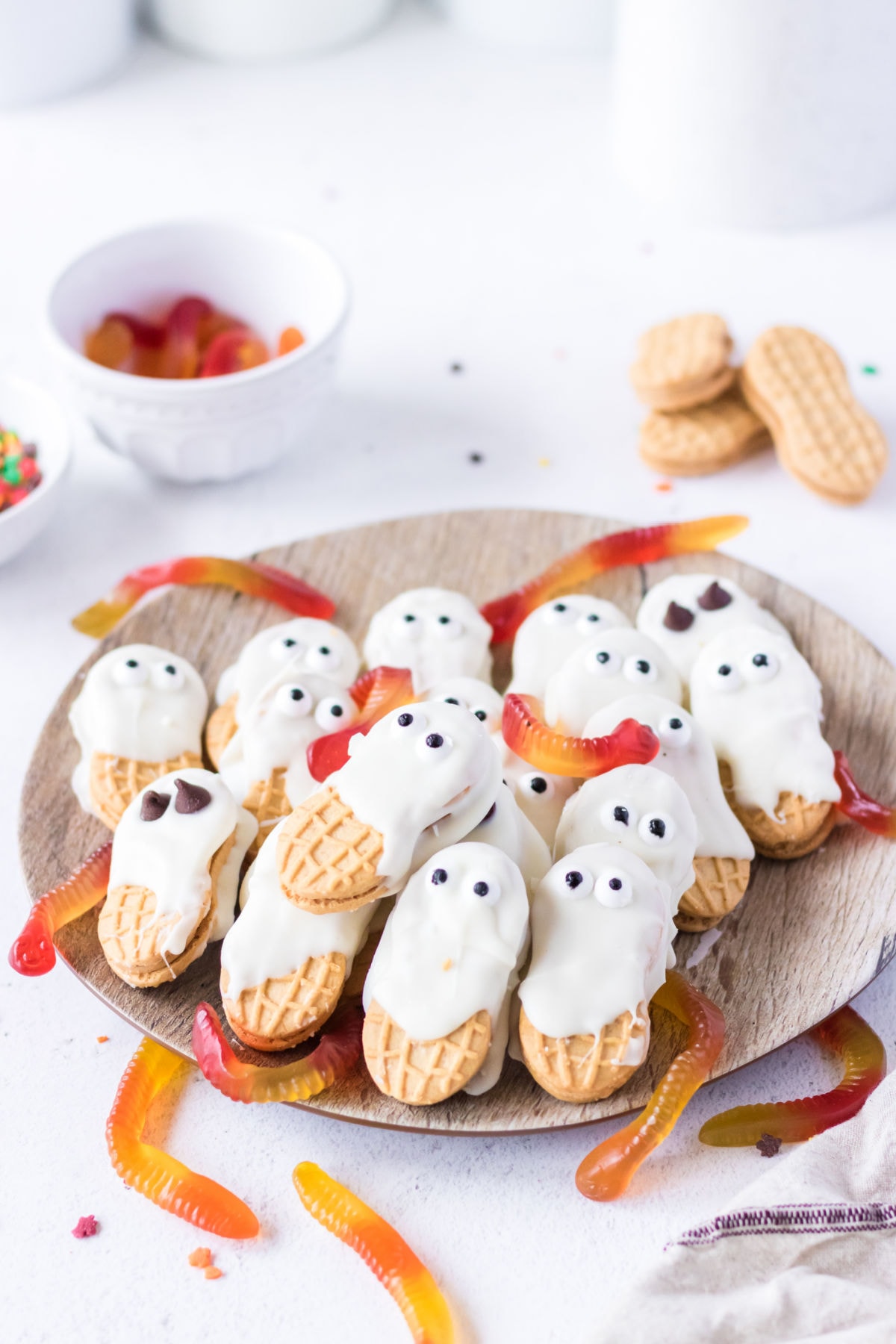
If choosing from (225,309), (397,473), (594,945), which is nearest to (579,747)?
(594,945)

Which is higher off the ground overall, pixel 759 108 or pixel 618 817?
pixel 759 108

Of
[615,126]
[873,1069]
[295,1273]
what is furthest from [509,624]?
[615,126]

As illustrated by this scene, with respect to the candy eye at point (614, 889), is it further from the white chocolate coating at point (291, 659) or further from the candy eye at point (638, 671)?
the white chocolate coating at point (291, 659)

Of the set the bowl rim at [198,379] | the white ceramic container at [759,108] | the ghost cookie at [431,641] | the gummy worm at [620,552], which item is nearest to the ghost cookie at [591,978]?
the ghost cookie at [431,641]

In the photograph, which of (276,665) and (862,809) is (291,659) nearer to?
(276,665)

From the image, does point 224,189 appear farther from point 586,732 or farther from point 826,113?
point 586,732
